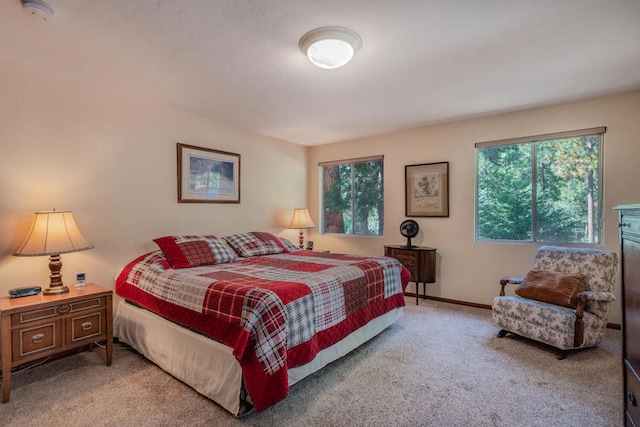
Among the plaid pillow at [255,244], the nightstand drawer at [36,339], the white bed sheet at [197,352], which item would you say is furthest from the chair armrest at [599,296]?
the nightstand drawer at [36,339]

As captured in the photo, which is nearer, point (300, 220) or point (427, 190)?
point (427, 190)

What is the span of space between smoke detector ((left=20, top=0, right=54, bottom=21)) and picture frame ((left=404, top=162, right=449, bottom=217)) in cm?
402

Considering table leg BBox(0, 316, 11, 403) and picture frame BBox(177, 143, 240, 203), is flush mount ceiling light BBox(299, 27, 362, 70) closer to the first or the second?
picture frame BBox(177, 143, 240, 203)

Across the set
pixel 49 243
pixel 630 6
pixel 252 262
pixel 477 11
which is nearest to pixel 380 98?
pixel 477 11

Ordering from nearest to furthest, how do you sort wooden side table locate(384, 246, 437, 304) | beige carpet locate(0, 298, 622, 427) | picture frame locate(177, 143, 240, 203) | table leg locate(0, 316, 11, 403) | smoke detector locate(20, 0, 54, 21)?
1. smoke detector locate(20, 0, 54, 21)
2. beige carpet locate(0, 298, 622, 427)
3. table leg locate(0, 316, 11, 403)
4. picture frame locate(177, 143, 240, 203)
5. wooden side table locate(384, 246, 437, 304)

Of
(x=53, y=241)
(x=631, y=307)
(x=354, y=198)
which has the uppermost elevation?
(x=354, y=198)

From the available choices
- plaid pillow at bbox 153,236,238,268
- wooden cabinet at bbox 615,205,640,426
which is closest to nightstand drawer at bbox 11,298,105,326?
plaid pillow at bbox 153,236,238,268

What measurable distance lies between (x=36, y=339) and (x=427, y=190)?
14.2ft

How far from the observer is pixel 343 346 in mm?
2463

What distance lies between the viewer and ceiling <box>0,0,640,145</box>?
5.93 ft

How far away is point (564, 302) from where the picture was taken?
2.63m

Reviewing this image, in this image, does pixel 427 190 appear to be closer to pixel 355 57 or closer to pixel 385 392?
pixel 355 57

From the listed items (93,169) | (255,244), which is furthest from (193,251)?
(93,169)

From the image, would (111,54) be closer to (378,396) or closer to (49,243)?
(49,243)
